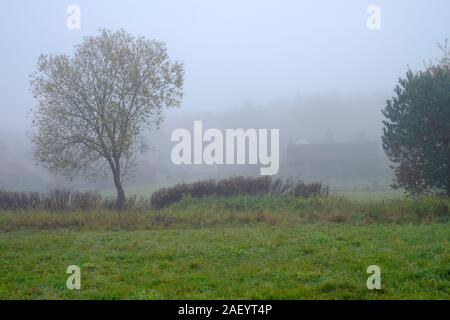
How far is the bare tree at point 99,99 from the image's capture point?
22.8 m

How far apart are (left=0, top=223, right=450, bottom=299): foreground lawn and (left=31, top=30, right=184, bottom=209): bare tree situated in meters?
8.99

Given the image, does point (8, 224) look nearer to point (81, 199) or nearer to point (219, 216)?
point (81, 199)

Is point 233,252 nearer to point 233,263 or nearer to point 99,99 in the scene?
point 233,263

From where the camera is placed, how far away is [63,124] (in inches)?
903

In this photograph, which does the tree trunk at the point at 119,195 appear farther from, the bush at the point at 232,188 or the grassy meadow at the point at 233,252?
the grassy meadow at the point at 233,252

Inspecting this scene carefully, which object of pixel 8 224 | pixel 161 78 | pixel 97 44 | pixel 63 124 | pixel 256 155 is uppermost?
pixel 97 44

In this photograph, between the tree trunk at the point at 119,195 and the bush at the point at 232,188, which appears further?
the bush at the point at 232,188

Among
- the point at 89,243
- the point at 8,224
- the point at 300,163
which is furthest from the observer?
the point at 300,163

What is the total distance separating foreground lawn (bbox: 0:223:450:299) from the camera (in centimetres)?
746

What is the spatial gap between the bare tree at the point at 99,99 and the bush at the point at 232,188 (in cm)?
219

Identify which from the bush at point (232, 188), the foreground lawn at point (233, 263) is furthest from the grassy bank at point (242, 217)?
the bush at point (232, 188)
